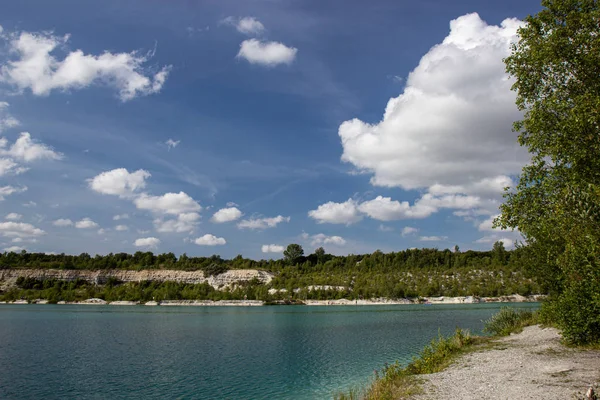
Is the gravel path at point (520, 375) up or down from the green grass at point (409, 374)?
up

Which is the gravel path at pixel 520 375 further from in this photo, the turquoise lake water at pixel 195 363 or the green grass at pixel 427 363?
the turquoise lake water at pixel 195 363

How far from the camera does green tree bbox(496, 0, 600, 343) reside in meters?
19.6

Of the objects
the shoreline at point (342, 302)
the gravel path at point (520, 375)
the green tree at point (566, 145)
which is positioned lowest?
the shoreline at point (342, 302)

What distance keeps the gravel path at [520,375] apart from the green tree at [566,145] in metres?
2.96

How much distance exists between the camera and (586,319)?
898 inches

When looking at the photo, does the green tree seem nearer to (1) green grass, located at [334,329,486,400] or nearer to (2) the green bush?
(1) green grass, located at [334,329,486,400]

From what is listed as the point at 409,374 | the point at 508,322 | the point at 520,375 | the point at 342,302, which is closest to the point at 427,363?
the point at 409,374

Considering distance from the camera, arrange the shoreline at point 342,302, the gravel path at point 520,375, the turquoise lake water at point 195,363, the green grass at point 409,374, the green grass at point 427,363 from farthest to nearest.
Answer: the shoreline at point 342,302
the turquoise lake water at point 195,363
the green grass at point 427,363
the green grass at point 409,374
the gravel path at point 520,375

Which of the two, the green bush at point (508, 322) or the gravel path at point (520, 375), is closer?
the gravel path at point (520, 375)

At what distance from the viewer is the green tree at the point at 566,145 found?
771 inches

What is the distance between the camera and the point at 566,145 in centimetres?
2058

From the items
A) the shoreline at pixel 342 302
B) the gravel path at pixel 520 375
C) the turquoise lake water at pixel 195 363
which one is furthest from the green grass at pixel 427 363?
the shoreline at pixel 342 302

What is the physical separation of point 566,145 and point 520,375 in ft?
39.5

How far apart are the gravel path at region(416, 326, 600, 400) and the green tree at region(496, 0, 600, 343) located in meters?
2.96
